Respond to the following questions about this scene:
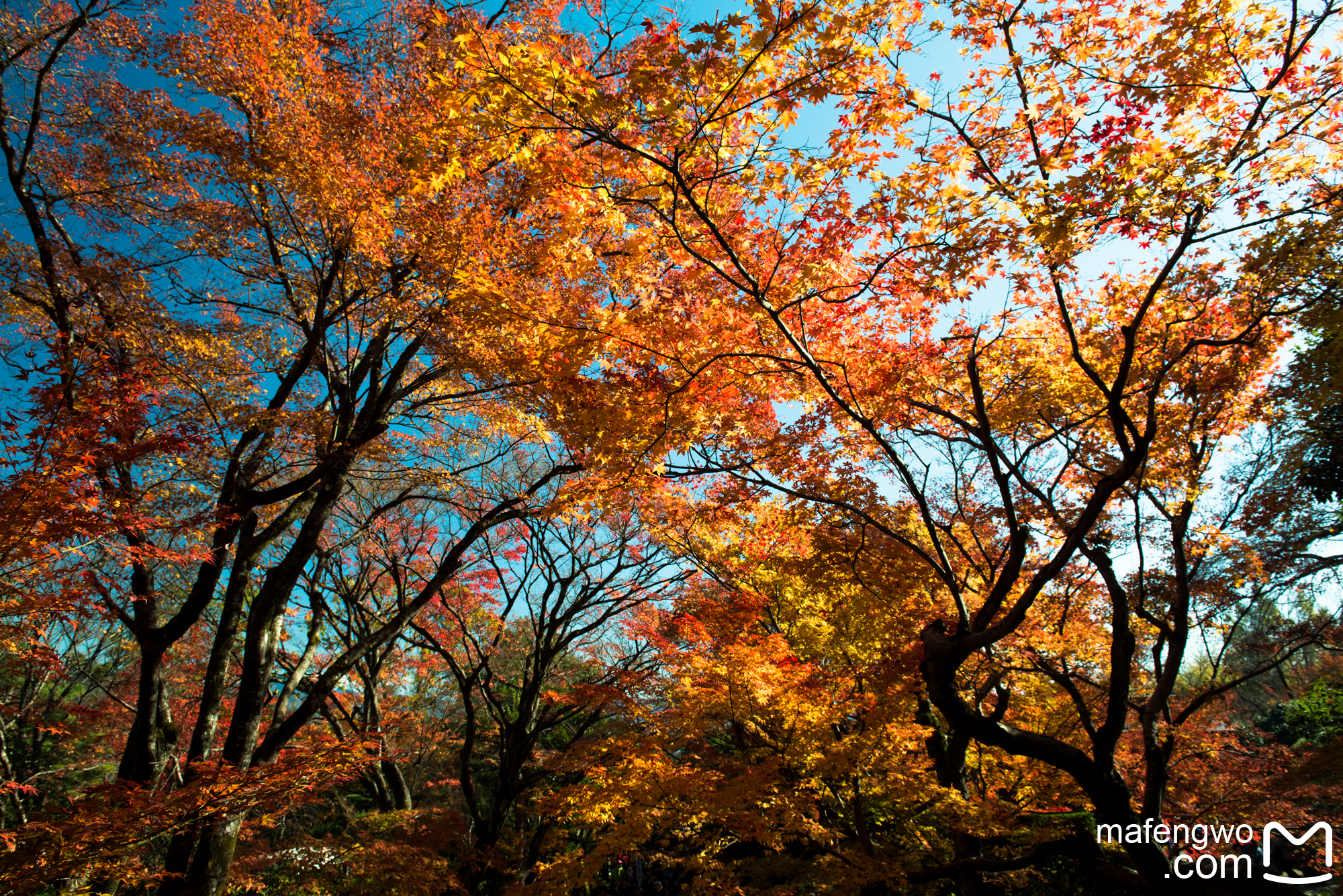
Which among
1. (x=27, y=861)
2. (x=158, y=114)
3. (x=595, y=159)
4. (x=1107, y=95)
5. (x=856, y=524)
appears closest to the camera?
(x=27, y=861)

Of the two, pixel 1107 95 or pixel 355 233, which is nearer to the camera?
pixel 1107 95

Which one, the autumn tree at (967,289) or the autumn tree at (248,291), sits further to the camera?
the autumn tree at (248,291)

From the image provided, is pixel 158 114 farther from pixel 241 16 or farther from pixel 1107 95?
pixel 1107 95

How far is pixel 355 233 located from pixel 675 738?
787 cm

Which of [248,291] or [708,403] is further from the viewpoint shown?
[248,291]

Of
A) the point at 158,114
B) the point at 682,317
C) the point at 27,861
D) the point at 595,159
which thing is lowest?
the point at 27,861

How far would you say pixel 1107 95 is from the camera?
376 cm

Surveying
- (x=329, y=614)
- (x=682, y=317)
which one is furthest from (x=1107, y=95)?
(x=329, y=614)

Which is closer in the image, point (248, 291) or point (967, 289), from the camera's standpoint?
point (967, 289)

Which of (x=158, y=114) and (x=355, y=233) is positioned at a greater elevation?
(x=158, y=114)

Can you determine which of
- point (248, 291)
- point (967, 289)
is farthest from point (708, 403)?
point (248, 291)

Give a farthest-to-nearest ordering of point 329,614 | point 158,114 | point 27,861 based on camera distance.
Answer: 1. point 329,614
2. point 158,114
3. point 27,861

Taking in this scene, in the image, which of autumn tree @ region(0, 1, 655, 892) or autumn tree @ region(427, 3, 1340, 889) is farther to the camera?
autumn tree @ region(0, 1, 655, 892)

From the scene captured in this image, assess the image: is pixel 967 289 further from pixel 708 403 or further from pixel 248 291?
pixel 248 291
